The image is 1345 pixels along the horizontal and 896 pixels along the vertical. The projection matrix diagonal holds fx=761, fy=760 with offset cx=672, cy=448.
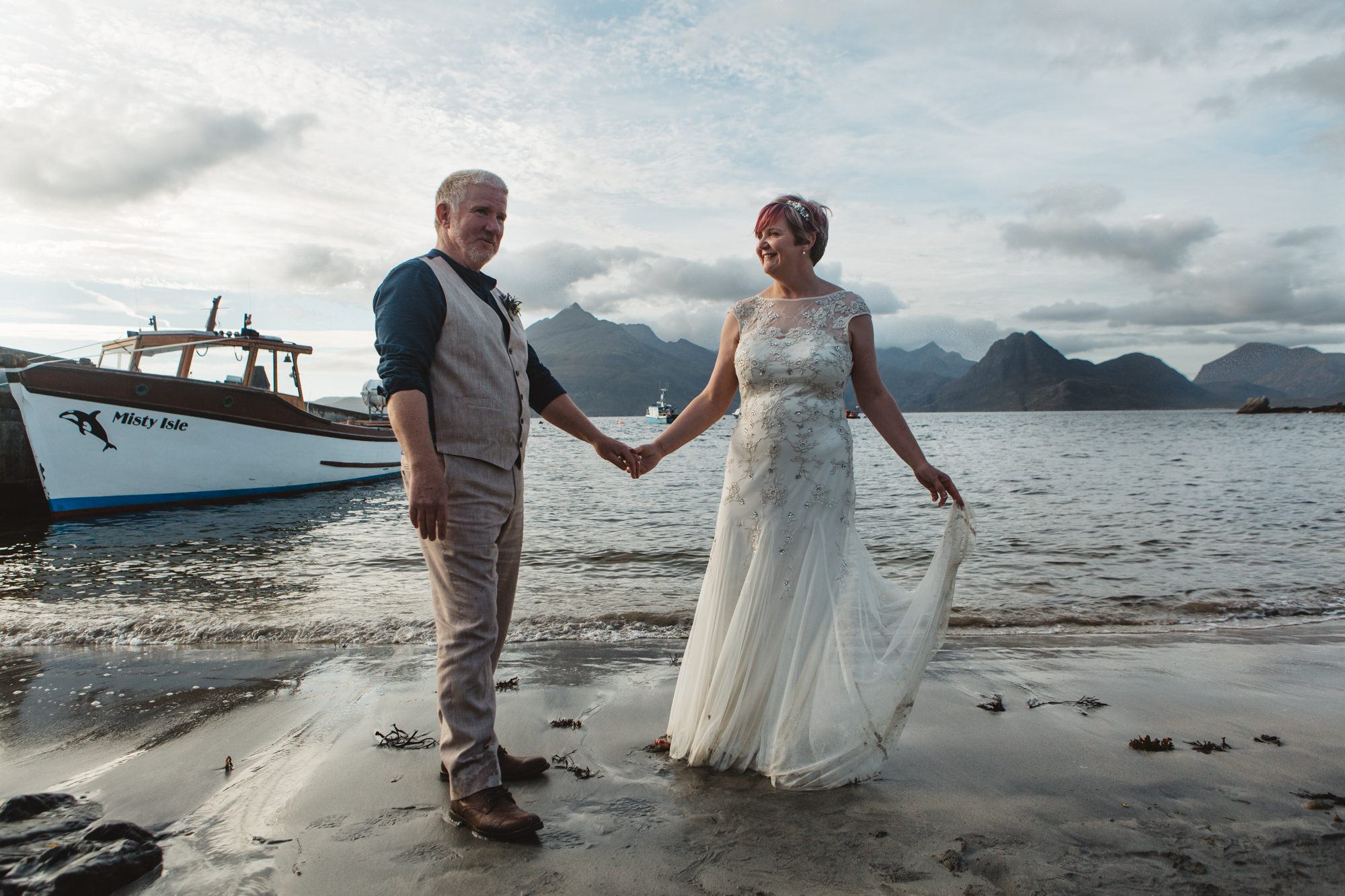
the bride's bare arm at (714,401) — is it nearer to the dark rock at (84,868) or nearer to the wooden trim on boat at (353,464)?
the dark rock at (84,868)

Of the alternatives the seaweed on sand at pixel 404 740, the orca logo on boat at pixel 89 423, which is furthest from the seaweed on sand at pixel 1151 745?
the orca logo on boat at pixel 89 423

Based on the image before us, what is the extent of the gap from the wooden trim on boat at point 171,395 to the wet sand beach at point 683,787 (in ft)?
45.6

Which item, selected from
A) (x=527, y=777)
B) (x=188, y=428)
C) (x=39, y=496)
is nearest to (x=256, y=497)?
(x=188, y=428)

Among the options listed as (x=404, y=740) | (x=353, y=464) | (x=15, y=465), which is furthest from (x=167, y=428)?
(x=404, y=740)

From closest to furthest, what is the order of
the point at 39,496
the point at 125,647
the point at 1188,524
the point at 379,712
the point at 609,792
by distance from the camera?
1. the point at 609,792
2. the point at 379,712
3. the point at 125,647
4. the point at 1188,524
5. the point at 39,496

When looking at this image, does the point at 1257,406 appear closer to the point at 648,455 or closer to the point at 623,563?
the point at 623,563

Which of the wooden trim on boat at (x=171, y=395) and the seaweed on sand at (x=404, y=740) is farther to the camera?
the wooden trim on boat at (x=171, y=395)

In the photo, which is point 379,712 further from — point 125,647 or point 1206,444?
point 1206,444

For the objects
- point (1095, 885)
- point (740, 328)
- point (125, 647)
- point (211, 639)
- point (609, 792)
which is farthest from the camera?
point (211, 639)

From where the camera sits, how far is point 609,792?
115 inches

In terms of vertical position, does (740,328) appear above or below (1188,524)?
above

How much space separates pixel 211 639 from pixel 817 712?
211 inches

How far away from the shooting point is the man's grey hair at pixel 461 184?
2888mm

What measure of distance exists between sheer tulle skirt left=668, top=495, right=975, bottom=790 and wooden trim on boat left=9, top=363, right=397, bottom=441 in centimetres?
1592
